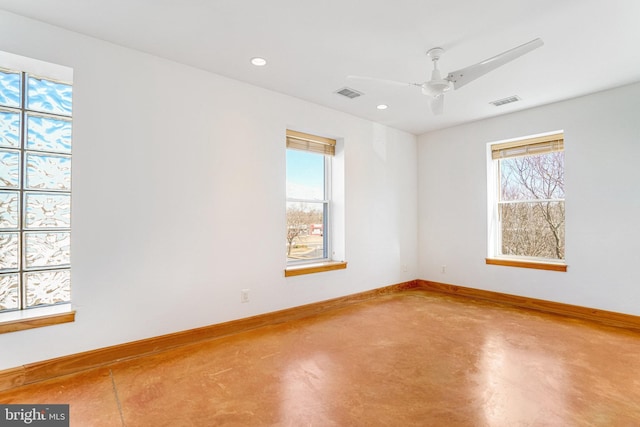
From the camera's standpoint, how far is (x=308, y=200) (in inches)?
164

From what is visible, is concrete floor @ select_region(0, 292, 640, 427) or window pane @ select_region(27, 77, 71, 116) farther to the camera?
window pane @ select_region(27, 77, 71, 116)

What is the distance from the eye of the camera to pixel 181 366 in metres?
2.54

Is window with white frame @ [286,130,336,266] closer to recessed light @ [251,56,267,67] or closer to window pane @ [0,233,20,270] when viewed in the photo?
recessed light @ [251,56,267,67]

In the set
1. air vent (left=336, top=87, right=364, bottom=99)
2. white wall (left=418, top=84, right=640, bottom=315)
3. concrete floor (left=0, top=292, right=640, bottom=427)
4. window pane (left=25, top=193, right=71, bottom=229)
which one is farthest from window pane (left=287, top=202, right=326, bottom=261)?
white wall (left=418, top=84, right=640, bottom=315)

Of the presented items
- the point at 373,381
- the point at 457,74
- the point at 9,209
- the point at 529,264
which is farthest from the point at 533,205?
the point at 9,209

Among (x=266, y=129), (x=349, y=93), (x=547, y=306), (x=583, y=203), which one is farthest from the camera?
(x=547, y=306)

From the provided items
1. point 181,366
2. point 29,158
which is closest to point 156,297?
point 181,366

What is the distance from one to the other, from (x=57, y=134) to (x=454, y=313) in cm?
456

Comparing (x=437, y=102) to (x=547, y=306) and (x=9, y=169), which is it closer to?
(x=547, y=306)

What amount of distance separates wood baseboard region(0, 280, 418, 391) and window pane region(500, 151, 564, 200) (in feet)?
10.3

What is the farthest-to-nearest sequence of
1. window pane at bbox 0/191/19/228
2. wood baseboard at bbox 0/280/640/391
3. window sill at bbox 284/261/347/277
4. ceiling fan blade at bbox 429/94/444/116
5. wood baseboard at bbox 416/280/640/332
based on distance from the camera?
window sill at bbox 284/261/347/277 → wood baseboard at bbox 416/280/640/332 → ceiling fan blade at bbox 429/94/444/116 → window pane at bbox 0/191/19/228 → wood baseboard at bbox 0/280/640/391

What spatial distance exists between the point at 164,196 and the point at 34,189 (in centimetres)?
94

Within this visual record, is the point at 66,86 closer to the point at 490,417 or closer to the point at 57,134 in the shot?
the point at 57,134

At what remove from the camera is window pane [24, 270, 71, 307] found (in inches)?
97.9
